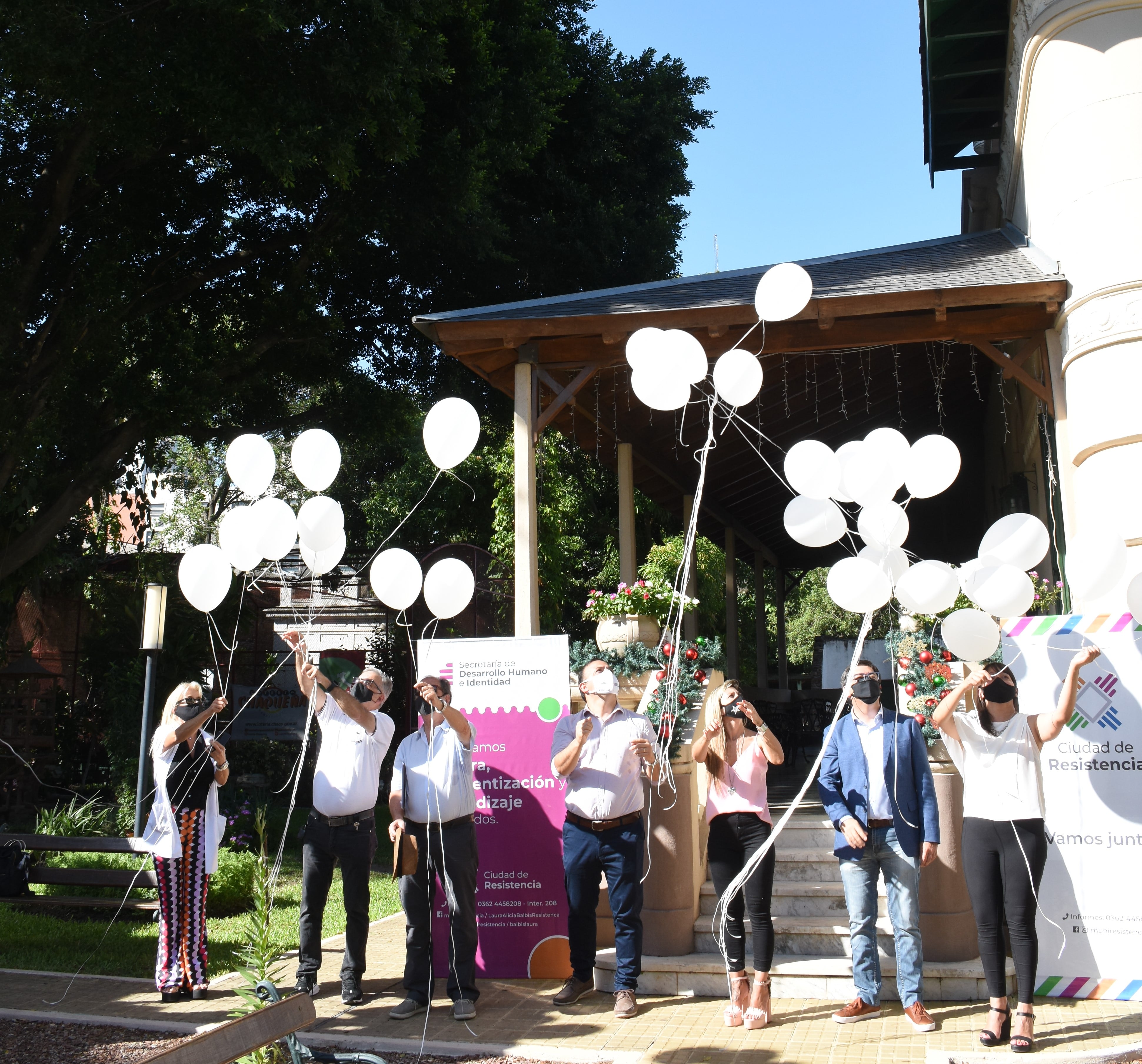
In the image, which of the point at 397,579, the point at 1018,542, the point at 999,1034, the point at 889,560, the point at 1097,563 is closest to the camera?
the point at 999,1034

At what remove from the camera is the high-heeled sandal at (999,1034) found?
4.39 meters

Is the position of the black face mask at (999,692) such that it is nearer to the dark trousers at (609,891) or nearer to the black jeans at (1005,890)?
the black jeans at (1005,890)

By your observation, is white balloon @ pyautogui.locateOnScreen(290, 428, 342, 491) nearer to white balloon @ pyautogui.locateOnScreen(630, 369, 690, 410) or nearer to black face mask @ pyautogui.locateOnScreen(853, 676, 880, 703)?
white balloon @ pyautogui.locateOnScreen(630, 369, 690, 410)

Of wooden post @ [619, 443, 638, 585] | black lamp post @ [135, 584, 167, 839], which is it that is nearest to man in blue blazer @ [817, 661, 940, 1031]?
black lamp post @ [135, 584, 167, 839]

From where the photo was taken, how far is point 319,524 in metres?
5.45

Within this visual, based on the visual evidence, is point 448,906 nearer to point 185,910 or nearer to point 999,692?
point 185,910

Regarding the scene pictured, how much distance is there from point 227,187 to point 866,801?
11916 millimetres

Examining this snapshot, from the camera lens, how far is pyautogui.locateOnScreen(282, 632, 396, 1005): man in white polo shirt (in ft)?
17.6

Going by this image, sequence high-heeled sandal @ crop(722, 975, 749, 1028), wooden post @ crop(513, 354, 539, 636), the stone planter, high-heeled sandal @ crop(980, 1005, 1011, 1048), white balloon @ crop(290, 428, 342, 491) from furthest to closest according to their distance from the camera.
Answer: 1. wooden post @ crop(513, 354, 539, 636)
2. the stone planter
3. white balloon @ crop(290, 428, 342, 491)
4. high-heeled sandal @ crop(722, 975, 749, 1028)
5. high-heeled sandal @ crop(980, 1005, 1011, 1048)

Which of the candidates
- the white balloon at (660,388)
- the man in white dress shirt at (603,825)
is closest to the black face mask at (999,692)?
the man in white dress shirt at (603,825)

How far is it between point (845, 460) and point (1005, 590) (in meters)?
1.02

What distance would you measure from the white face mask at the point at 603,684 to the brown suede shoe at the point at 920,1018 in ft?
6.82

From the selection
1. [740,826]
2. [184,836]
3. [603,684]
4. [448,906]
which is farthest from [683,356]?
[184,836]

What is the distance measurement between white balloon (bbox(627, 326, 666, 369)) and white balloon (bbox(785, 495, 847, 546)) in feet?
3.66
